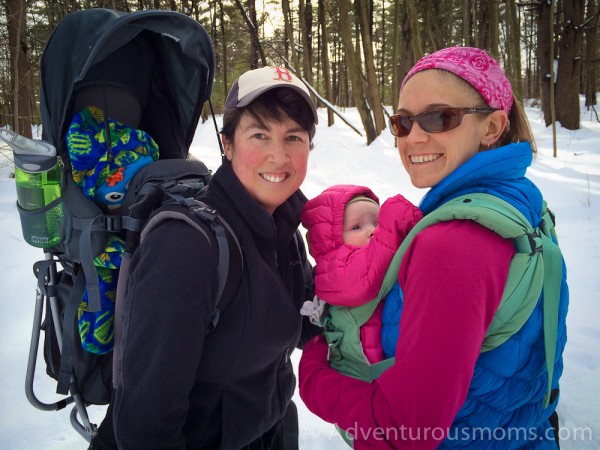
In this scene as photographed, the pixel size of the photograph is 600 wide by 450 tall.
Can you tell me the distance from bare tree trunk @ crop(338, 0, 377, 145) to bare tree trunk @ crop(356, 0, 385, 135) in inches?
8.5

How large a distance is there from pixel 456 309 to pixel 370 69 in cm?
1117

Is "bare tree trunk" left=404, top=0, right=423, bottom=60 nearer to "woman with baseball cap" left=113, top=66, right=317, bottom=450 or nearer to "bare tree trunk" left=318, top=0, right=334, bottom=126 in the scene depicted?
"bare tree trunk" left=318, top=0, right=334, bottom=126

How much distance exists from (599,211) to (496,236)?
246 inches

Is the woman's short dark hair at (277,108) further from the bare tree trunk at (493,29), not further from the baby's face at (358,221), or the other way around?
the bare tree trunk at (493,29)

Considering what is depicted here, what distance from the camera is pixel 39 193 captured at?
1.82 meters

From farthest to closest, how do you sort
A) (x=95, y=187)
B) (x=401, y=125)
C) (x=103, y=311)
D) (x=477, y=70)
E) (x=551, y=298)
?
1. (x=95, y=187)
2. (x=103, y=311)
3. (x=401, y=125)
4. (x=477, y=70)
5. (x=551, y=298)

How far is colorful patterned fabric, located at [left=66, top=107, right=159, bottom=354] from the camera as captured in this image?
179 centimetres

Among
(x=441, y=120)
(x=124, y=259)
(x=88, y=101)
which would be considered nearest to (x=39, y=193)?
(x=124, y=259)

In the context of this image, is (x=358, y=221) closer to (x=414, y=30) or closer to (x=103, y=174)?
(x=103, y=174)

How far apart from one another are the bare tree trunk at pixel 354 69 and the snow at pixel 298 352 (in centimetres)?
159

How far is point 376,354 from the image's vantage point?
138cm

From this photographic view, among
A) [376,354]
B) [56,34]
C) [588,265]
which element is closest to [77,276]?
[56,34]

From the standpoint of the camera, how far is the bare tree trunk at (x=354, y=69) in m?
10.9

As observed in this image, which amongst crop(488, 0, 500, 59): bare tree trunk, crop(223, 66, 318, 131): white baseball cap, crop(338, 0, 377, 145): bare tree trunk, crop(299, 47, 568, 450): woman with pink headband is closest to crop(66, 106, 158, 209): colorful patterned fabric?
crop(223, 66, 318, 131): white baseball cap
